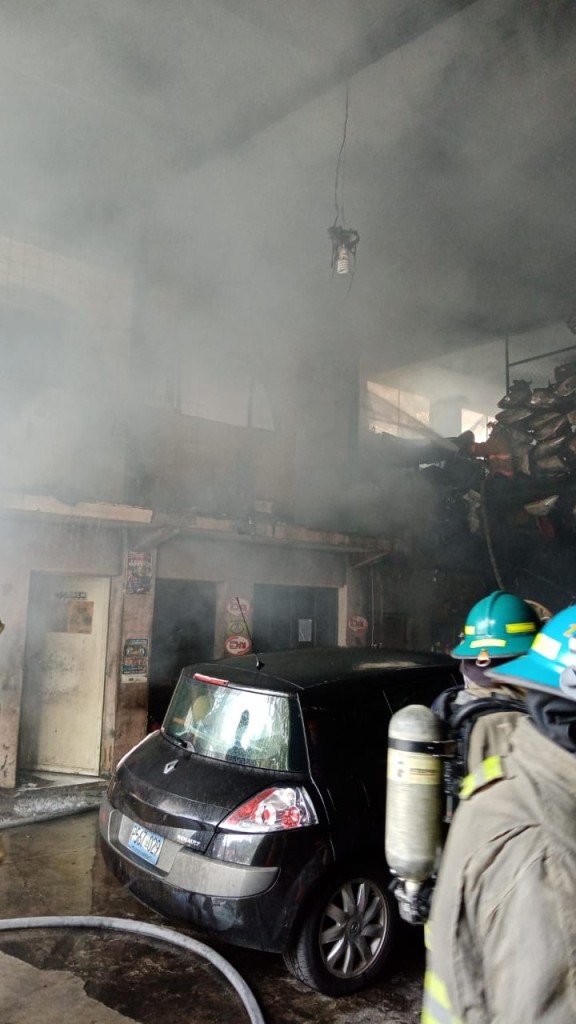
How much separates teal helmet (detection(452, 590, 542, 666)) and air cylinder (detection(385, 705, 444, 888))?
137 centimetres

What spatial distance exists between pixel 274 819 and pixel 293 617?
17.8 feet

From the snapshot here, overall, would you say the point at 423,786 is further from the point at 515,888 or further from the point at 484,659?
the point at 484,659

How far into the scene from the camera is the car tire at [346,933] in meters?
2.75

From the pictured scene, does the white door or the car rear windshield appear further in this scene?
the white door

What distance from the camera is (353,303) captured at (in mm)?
7762

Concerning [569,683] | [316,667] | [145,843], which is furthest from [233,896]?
[569,683]

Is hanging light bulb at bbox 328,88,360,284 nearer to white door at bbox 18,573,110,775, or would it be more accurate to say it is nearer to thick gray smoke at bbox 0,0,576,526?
thick gray smoke at bbox 0,0,576,526

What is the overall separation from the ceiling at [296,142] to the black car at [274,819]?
160 inches

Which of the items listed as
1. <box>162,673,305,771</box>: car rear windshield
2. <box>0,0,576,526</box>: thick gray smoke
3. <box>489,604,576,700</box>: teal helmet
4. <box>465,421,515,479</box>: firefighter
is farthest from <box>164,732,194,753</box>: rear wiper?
<box>465,421,515,479</box>: firefighter

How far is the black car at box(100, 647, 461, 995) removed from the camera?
271 cm

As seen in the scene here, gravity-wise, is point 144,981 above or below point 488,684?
below

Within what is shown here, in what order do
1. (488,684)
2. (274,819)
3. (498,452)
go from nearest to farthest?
1. (488,684)
2. (274,819)
3. (498,452)

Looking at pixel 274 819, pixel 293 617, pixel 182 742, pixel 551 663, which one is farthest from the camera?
pixel 293 617

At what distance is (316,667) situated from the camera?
3555 millimetres
